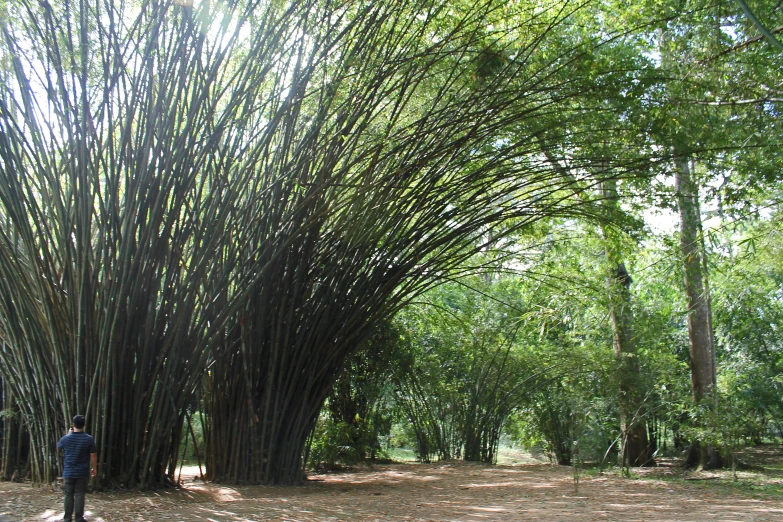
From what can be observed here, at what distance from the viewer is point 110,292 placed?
167 inches

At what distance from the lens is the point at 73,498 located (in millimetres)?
3402

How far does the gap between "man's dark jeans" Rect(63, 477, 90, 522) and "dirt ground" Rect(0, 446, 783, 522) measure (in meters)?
0.12

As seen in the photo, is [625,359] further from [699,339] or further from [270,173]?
[270,173]

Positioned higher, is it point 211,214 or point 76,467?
point 211,214

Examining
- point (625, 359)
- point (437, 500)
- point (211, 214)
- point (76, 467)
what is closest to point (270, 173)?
point (211, 214)

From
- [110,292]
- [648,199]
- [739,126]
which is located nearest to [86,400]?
[110,292]

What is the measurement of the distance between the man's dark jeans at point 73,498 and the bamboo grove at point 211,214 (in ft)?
2.61

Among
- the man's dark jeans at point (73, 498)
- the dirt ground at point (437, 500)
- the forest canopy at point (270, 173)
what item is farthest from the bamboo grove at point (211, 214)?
the man's dark jeans at point (73, 498)

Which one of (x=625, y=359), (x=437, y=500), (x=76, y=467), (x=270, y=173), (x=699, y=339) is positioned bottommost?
(x=437, y=500)

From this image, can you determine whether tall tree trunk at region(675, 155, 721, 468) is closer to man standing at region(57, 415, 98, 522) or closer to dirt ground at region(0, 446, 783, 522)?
dirt ground at region(0, 446, 783, 522)

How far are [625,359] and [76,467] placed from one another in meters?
5.68

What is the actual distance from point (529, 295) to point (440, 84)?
4.03 meters

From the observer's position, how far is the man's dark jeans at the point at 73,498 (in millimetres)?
3363

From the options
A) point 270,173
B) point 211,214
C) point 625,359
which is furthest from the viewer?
point 625,359
